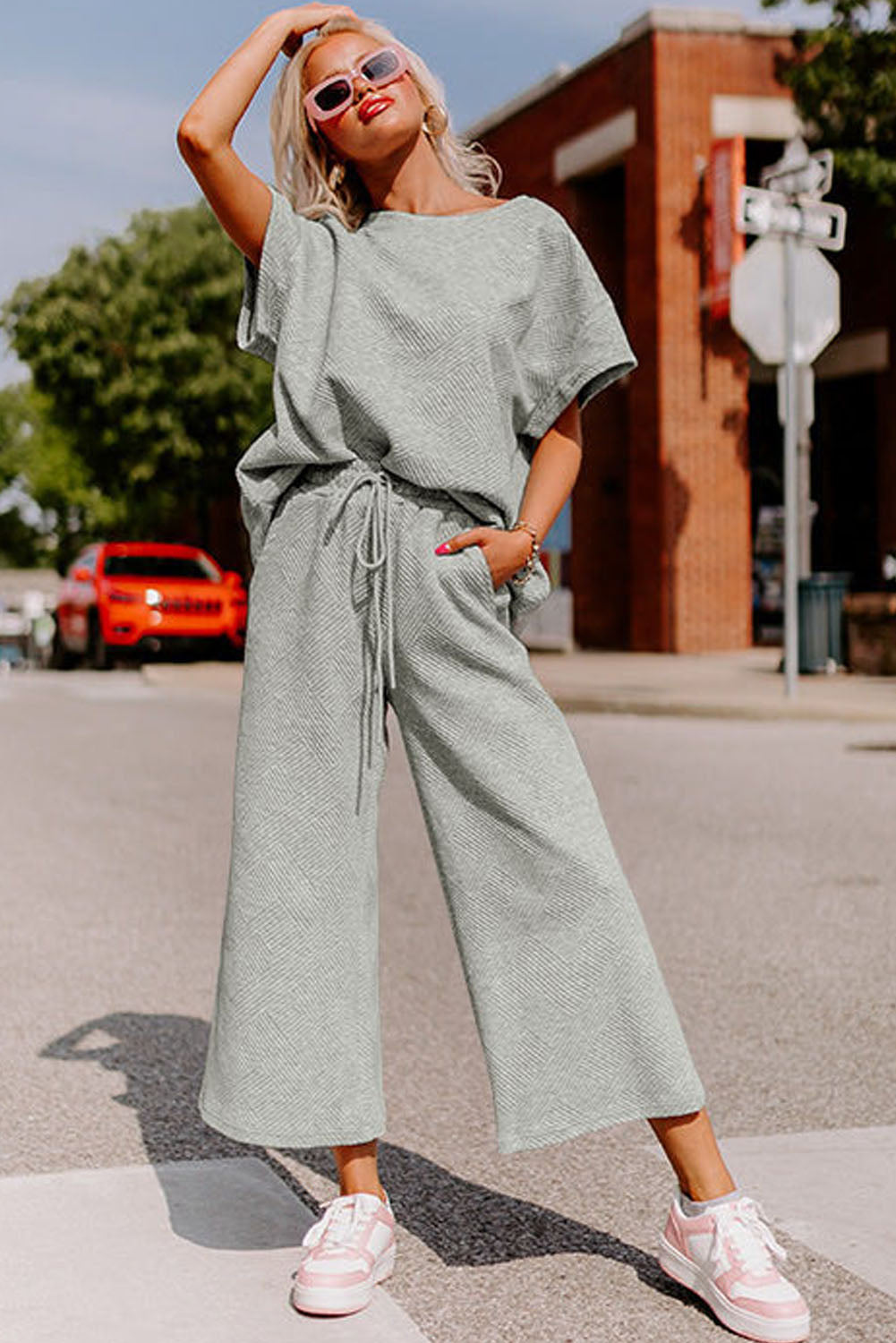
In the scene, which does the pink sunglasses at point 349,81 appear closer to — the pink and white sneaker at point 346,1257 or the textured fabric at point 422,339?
the textured fabric at point 422,339

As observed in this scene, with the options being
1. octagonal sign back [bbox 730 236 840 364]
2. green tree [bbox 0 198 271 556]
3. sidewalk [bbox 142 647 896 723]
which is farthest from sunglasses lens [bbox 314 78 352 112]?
green tree [bbox 0 198 271 556]

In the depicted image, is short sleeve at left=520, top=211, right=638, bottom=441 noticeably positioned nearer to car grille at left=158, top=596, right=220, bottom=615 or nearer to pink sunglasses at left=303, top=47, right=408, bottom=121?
pink sunglasses at left=303, top=47, right=408, bottom=121

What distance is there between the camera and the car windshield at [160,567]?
82.1 ft

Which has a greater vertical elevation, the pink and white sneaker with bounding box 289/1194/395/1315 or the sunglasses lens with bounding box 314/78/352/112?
the sunglasses lens with bounding box 314/78/352/112

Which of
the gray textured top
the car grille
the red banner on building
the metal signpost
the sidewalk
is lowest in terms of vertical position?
the sidewalk

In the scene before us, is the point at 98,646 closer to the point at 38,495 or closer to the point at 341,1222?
the point at 341,1222

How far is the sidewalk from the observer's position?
14.7 meters

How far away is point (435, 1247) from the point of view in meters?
2.93

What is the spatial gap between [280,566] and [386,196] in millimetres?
616

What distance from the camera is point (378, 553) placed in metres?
2.70

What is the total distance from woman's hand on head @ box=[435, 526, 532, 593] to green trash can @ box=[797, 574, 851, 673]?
1707 centimetres

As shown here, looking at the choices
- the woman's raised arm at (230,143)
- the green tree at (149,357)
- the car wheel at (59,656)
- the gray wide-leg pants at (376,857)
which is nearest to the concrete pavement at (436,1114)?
the gray wide-leg pants at (376,857)

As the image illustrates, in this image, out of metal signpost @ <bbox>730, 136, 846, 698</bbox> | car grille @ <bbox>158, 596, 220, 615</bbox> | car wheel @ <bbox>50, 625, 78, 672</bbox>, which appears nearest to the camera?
metal signpost @ <bbox>730, 136, 846, 698</bbox>

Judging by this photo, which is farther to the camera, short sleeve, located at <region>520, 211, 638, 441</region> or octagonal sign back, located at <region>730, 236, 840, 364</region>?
octagonal sign back, located at <region>730, 236, 840, 364</region>
